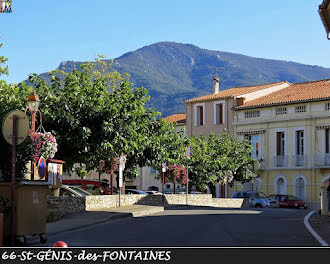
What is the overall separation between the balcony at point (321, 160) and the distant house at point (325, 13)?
30.6 meters

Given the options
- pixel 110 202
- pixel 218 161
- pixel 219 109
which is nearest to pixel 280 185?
pixel 218 161

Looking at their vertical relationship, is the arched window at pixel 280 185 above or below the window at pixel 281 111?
below

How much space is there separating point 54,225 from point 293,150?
39.7m

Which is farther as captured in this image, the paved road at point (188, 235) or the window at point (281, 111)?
the window at point (281, 111)

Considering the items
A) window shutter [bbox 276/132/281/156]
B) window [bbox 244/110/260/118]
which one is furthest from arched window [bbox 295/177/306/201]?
window [bbox 244/110/260/118]

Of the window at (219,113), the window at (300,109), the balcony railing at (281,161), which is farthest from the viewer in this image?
the window at (219,113)

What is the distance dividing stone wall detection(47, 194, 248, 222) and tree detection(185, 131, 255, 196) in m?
3.55

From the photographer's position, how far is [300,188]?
56.9 meters

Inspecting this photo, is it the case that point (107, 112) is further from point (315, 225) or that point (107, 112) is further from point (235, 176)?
point (235, 176)

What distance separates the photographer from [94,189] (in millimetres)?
36406

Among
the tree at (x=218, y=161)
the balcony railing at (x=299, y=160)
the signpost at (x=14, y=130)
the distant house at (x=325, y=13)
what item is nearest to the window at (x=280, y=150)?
the balcony railing at (x=299, y=160)

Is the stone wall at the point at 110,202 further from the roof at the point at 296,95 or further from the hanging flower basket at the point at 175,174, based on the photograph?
the roof at the point at 296,95

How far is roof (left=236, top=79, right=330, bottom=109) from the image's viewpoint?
184ft

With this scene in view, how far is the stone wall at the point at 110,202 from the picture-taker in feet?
74.5
